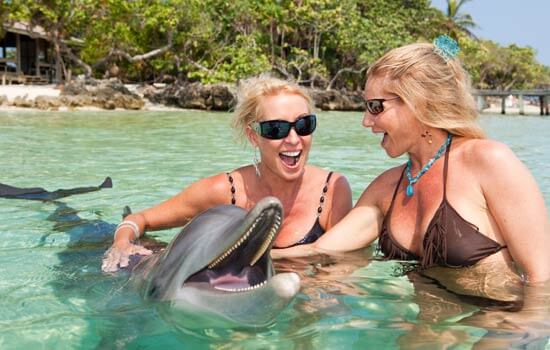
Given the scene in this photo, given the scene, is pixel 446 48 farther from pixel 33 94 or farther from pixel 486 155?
pixel 33 94

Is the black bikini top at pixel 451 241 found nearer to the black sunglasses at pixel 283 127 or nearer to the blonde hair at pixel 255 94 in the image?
the black sunglasses at pixel 283 127

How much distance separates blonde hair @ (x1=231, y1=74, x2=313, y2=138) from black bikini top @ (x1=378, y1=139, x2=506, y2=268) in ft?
3.36

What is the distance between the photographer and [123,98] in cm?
2891

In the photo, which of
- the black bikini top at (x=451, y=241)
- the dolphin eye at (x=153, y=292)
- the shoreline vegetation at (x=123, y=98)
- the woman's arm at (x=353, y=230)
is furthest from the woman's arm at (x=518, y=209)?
the shoreline vegetation at (x=123, y=98)

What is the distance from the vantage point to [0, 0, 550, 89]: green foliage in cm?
3042

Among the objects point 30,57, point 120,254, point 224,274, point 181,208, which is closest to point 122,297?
point 120,254

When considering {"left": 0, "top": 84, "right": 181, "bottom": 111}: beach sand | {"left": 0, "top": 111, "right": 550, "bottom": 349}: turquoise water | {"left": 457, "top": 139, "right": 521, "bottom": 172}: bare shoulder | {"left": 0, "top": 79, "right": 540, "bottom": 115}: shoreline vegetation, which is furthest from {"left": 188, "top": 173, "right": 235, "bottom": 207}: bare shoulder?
{"left": 0, "top": 84, "right": 181, "bottom": 111}: beach sand

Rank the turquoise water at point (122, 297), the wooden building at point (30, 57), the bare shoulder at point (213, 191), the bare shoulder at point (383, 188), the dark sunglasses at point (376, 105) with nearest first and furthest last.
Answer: the turquoise water at point (122, 297) < the dark sunglasses at point (376, 105) < the bare shoulder at point (383, 188) < the bare shoulder at point (213, 191) < the wooden building at point (30, 57)

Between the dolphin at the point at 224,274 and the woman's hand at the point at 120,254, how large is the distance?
0.66 m

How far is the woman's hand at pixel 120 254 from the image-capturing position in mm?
3490

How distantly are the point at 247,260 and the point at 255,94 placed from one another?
1567 mm

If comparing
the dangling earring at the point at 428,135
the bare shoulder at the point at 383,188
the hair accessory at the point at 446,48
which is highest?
the hair accessory at the point at 446,48

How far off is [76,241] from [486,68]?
65850mm

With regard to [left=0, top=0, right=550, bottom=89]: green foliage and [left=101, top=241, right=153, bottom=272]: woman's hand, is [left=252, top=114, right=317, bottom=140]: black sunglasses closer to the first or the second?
[left=101, top=241, right=153, bottom=272]: woman's hand
